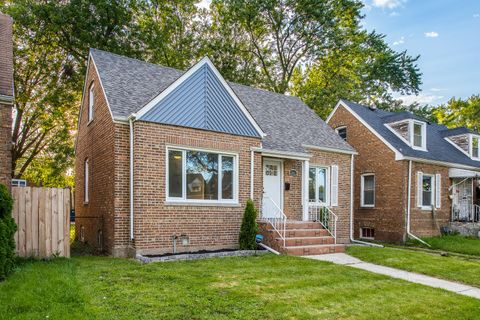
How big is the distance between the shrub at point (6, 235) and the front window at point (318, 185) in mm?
10150

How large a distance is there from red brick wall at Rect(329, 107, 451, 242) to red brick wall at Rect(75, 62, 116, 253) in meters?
12.2

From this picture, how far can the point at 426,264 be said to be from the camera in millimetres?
9938

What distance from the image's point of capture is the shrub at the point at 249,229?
10711 millimetres

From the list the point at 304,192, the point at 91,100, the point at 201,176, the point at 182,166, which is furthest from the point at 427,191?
the point at 91,100

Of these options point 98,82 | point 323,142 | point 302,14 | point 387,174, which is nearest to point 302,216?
point 323,142

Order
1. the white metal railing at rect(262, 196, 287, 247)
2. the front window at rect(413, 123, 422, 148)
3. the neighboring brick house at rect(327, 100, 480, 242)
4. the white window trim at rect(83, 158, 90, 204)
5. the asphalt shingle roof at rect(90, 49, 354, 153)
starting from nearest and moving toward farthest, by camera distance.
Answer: the asphalt shingle roof at rect(90, 49, 354, 153) < the white metal railing at rect(262, 196, 287, 247) < the white window trim at rect(83, 158, 90, 204) < the neighboring brick house at rect(327, 100, 480, 242) < the front window at rect(413, 123, 422, 148)

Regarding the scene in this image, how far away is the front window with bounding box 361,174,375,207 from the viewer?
17750mm

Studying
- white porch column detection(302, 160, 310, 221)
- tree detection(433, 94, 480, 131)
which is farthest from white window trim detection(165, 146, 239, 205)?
tree detection(433, 94, 480, 131)

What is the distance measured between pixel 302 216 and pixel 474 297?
23.8 feet

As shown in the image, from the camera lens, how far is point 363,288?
6.75 m

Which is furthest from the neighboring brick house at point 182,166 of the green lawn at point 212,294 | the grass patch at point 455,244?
the grass patch at point 455,244

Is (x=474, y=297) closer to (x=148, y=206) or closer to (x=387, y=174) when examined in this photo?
(x=148, y=206)

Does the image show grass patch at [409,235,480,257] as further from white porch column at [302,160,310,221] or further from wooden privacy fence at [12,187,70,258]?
wooden privacy fence at [12,187,70,258]

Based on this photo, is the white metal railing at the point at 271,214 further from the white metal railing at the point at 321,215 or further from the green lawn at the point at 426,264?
the green lawn at the point at 426,264
